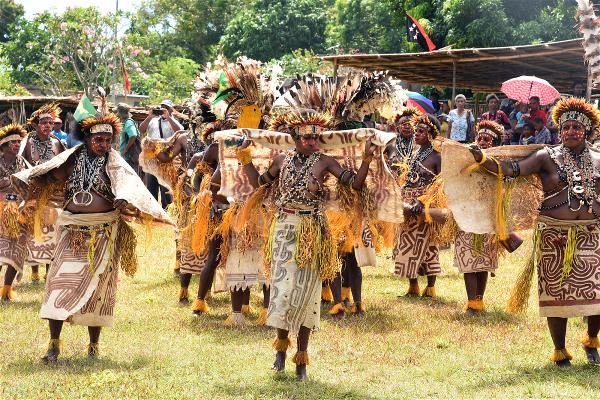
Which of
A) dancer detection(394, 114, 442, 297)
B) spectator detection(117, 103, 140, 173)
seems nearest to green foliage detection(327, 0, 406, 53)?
spectator detection(117, 103, 140, 173)

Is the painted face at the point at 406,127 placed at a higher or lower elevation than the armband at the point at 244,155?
higher

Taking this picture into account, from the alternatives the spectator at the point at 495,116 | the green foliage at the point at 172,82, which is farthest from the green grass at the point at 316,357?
the green foliage at the point at 172,82

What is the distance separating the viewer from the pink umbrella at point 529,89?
14.7 meters

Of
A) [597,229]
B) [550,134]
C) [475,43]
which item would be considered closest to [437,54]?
[550,134]

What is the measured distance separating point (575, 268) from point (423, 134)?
3.32 metres

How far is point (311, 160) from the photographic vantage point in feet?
23.8

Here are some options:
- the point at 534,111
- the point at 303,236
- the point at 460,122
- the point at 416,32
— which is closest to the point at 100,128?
the point at 303,236

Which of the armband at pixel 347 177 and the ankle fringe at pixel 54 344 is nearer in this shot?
the armband at pixel 347 177

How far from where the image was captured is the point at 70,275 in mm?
7730

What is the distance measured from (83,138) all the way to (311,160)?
2101 millimetres

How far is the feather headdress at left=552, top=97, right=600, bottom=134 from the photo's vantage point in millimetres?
7531

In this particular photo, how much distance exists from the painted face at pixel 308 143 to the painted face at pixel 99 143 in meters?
1.64

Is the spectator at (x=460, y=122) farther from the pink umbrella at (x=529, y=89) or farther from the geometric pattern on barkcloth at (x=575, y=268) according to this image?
the geometric pattern on barkcloth at (x=575, y=268)

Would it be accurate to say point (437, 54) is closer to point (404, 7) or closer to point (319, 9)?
point (404, 7)
